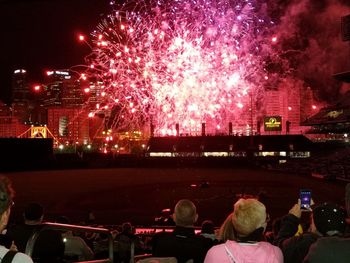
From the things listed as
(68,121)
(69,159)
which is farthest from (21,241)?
(68,121)

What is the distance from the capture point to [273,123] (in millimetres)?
70875

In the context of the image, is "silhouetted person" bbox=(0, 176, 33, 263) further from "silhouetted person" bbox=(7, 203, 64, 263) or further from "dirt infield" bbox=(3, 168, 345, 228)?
"dirt infield" bbox=(3, 168, 345, 228)

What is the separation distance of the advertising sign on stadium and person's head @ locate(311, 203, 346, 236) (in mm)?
67903

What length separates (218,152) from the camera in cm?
6469

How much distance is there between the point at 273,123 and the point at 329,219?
68492mm

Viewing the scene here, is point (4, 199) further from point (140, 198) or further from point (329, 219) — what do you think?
point (140, 198)

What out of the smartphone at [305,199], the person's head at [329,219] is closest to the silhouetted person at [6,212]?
the person's head at [329,219]

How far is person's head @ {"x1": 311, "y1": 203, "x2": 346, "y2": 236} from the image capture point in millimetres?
3609

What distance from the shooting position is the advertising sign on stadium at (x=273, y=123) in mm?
70438

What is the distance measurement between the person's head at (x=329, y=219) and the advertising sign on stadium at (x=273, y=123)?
67.9 metres

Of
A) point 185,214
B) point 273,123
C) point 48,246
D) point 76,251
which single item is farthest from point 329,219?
point 273,123

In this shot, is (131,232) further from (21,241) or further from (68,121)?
(68,121)

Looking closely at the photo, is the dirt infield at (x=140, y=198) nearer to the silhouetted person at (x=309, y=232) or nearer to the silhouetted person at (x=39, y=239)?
the silhouetted person at (x=39, y=239)

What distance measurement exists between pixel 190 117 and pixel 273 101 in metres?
51.1
